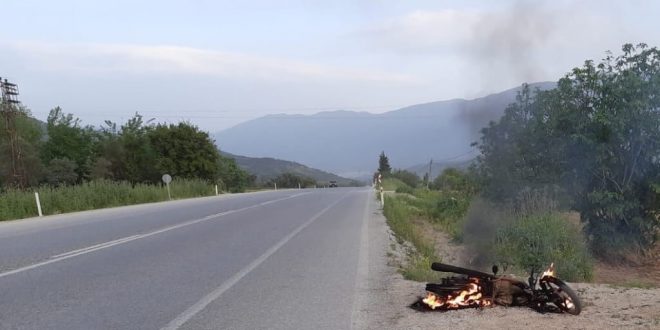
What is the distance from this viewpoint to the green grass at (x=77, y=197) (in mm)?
23062

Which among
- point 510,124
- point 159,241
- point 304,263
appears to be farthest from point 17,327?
point 510,124

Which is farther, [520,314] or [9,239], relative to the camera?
[9,239]

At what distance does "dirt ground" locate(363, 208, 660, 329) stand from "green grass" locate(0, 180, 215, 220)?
19.3 metres

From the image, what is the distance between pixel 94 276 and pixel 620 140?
11156 mm

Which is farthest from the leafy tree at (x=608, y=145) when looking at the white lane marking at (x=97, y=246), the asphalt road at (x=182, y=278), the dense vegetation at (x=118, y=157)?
the dense vegetation at (x=118, y=157)

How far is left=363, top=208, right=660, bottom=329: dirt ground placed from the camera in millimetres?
5512

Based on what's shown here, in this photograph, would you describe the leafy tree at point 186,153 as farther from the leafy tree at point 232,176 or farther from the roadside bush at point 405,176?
the roadside bush at point 405,176

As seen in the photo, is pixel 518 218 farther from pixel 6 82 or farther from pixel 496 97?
pixel 6 82

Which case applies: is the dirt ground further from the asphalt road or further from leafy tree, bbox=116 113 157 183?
leafy tree, bbox=116 113 157 183

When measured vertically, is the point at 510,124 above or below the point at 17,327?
above

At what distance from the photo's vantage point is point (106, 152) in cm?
6272

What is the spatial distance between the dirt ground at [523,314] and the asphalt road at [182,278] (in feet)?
1.31

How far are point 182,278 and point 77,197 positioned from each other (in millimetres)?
21033

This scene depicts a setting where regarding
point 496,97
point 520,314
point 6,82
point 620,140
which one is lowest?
point 520,314
